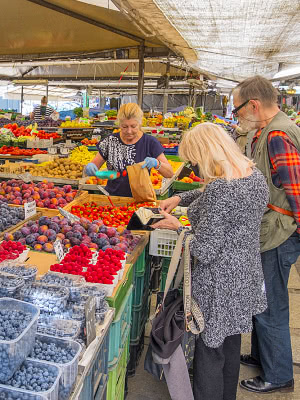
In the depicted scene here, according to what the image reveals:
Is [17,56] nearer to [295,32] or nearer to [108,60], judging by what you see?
[108,60]

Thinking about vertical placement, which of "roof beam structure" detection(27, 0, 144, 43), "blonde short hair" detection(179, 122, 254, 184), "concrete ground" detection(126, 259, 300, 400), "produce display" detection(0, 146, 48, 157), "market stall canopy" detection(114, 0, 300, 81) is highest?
"roof beam structure" detection(27, 0, 144, 43)

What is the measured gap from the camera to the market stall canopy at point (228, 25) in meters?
3.49

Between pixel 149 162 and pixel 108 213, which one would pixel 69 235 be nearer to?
pixel 108 213

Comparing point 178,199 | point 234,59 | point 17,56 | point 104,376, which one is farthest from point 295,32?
point 17,56

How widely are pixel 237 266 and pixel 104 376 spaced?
863 mm

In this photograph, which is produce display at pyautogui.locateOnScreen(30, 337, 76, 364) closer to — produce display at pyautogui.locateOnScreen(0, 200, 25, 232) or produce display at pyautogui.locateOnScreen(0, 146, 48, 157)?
produce display at pyautogui.locateOnScreen(0, 200, 25, 232)

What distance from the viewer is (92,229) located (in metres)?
2.76

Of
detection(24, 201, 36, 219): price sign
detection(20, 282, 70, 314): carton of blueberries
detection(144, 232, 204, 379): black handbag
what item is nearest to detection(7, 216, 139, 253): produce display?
detection(24, 201, 36, 219): price sign

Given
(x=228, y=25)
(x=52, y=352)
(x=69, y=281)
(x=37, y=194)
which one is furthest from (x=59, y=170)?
(x=52, y=352)

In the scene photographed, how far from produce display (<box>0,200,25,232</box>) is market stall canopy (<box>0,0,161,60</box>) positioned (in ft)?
11.6

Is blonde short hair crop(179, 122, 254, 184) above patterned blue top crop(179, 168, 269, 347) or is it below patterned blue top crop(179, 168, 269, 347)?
above

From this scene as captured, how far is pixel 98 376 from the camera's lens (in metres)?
1.76

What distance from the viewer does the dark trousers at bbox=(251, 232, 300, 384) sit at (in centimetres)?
261

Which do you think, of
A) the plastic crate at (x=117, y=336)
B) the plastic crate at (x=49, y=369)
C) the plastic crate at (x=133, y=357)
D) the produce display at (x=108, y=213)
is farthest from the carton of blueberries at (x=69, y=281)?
the plastic crate at (x=133, y=357)
